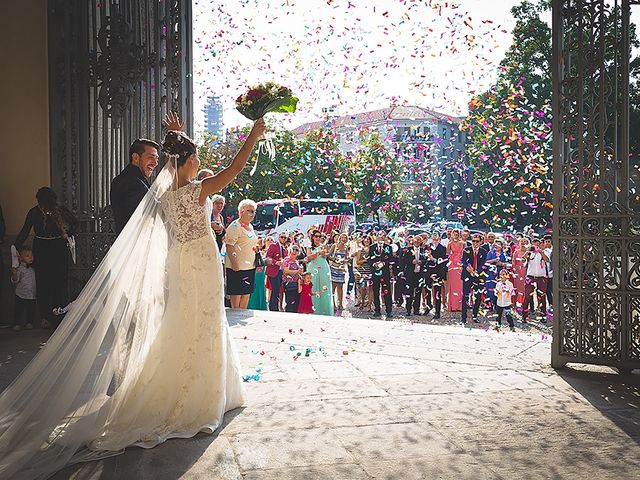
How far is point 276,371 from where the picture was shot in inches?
209

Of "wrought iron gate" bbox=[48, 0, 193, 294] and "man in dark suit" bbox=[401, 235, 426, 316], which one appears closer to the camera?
"wrought iron gate" bbox=[48, 0, 193, 294]

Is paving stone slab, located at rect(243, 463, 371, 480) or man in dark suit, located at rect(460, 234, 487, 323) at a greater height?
man in dark suit, located at rect(460, 234, 487, 323)

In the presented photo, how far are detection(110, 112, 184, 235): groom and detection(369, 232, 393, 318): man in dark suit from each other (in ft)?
23.2

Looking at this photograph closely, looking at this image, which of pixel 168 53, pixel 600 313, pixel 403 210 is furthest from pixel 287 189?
pixel 600 313

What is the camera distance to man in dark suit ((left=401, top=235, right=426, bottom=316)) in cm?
→ 1187

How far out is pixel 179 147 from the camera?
13.7ft

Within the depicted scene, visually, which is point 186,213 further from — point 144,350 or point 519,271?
point 519,271

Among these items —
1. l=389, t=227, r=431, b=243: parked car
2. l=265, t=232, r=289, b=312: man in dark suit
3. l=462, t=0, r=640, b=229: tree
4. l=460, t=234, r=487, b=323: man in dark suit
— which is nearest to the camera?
l=460, t=234, r=487, b=323: man in dark suit

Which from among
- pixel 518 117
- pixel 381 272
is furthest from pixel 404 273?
pixel 518 117

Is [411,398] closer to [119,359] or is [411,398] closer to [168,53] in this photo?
[119,359]

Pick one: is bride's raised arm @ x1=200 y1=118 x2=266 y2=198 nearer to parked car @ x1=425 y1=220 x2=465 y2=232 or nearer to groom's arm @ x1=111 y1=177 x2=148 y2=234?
groom's arm @ x1=111 y1=177 x2=148 y2=234

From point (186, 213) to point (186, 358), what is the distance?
901 millimetres

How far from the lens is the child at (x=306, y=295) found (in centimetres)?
1056

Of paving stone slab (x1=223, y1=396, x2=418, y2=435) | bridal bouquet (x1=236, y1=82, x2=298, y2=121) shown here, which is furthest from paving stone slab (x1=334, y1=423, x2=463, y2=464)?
bridal bouquet (x1=236, y1=82, x2=298, y2=121)
